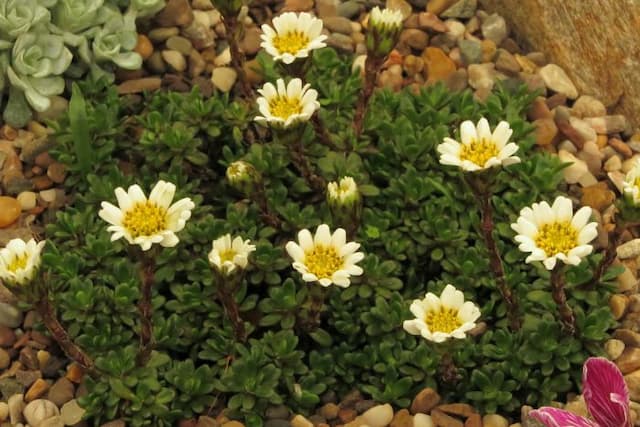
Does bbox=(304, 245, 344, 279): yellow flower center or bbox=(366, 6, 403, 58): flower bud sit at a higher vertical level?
bbox=(366, 6, 403, 58): flower bud

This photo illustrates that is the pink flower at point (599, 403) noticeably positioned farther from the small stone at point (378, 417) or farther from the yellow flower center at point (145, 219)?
the yellow flower center at point (145, 219)

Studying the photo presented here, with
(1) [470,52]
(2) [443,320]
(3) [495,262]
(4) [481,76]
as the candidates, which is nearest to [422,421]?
(2) [443,320]

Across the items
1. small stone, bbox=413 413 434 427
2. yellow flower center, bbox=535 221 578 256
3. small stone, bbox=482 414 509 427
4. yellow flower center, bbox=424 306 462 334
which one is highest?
yellow flower center, bbox=535 221 578 256

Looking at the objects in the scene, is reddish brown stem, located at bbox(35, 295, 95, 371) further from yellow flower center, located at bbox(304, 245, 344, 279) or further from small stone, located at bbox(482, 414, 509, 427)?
small stone, located at bbox(482, 414, 509, 427)

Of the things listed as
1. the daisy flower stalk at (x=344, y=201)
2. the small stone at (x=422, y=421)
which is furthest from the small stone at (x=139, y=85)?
the small stone at (x=422, y=421)

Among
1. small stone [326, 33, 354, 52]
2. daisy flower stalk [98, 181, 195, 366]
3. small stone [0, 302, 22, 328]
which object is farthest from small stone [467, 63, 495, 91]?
small stone [0, 302, 22, 328]

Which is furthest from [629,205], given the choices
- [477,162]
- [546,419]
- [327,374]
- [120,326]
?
[120,326]
